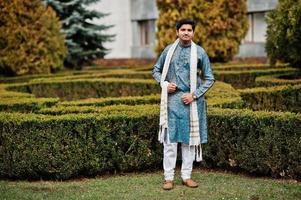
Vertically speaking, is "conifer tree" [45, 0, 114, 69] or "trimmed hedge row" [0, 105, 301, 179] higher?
"conifer tree" [45, 0, 114, 69]

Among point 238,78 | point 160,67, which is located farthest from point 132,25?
point 160,67

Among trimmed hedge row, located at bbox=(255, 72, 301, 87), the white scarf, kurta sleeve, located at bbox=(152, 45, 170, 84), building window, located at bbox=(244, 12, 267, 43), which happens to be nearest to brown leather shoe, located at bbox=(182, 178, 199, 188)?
the white scarf

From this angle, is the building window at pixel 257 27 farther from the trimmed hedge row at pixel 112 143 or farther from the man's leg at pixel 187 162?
the man's leg at pixel 187 162

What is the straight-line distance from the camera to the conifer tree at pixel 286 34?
1285cm

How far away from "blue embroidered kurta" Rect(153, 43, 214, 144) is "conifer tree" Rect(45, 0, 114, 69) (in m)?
16.3

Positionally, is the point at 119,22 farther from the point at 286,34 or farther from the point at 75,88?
the point at 286,34

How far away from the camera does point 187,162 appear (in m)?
7.40

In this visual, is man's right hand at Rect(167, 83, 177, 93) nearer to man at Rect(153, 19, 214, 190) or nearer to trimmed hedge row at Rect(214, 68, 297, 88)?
man at Rect(153, 19, 214, 190)

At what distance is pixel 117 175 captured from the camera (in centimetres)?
846

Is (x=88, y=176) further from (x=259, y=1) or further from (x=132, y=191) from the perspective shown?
(x=259, y=1)

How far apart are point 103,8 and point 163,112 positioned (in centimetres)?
2361

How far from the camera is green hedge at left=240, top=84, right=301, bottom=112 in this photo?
11.4 m

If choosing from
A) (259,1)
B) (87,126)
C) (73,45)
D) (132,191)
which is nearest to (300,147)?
(132,191)

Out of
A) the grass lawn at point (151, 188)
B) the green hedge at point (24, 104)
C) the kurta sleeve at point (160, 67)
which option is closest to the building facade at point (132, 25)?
the green hedge at point (24, 104)
